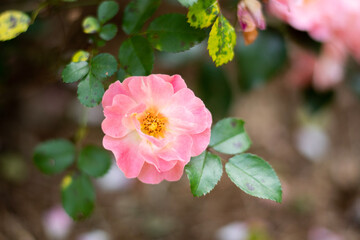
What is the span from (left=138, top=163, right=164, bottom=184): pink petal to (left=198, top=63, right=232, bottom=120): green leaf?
499 mm

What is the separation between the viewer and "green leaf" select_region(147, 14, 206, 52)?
1.68 feet

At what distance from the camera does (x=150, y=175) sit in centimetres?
47

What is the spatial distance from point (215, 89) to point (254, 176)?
510 mm

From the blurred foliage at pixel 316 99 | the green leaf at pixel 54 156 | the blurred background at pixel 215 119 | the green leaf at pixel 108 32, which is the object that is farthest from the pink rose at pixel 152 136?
the blurred foliage at pixel 316 99

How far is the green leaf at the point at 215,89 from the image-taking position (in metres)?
0.96

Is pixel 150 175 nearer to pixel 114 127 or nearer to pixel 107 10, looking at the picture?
pixel 114 127

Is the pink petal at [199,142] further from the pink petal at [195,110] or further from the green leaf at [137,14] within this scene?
the green leaf at [137,14]

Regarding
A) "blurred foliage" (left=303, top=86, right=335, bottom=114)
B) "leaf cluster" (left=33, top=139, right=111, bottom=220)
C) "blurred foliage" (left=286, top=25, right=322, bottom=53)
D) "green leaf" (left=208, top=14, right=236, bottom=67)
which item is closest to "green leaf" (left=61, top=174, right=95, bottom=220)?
"leaf cluster" (left=33, top=139, right=111, bottom=220)

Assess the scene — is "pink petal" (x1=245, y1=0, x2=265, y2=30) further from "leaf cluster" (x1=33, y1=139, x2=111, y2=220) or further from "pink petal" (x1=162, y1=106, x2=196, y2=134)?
"leaf cluster" (x1=33, y1=139, x2=111, y2=220)

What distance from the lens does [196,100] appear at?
46 cm

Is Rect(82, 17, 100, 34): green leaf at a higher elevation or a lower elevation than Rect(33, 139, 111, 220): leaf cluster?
higher

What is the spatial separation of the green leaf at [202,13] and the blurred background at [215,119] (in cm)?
40

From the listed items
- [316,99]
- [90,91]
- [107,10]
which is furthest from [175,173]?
[316,99]

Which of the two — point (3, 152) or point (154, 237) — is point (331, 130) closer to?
point (154, 237)
